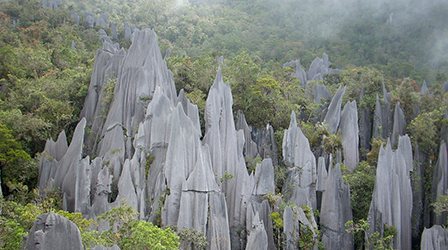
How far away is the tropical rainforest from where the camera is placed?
22.2 meters

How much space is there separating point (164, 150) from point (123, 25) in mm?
36893

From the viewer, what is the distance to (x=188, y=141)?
2064 cm

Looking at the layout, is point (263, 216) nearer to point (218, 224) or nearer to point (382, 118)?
point (218, 224)

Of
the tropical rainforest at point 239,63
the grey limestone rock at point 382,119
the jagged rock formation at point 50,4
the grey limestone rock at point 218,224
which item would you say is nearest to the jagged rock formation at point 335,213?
the tropical rainforest at point 239,63

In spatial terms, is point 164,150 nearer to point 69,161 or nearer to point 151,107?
point 151,107

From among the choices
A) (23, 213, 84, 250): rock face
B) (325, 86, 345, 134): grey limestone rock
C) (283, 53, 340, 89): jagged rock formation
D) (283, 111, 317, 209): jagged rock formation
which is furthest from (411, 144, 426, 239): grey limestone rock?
(23, 213, 84, 250): rock face

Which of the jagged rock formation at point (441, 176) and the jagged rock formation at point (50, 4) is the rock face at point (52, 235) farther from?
the jagged rock formation at point (50, 4)

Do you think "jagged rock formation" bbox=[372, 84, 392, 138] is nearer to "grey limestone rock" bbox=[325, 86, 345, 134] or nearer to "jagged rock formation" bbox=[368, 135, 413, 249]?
"grey limestone rock" bbox=[325, 86, 345, 134]

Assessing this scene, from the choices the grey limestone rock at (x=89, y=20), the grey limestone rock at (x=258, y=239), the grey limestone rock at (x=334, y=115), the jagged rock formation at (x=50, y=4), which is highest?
the jagged rock formation at (x=50, y=4)

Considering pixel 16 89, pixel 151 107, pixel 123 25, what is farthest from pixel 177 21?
pixel 151 107

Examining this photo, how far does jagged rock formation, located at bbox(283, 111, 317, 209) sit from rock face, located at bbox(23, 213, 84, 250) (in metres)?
13.9

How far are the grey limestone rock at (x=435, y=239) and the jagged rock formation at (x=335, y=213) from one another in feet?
12.1

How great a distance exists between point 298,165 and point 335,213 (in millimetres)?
3833

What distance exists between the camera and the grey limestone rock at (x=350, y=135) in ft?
85.4
